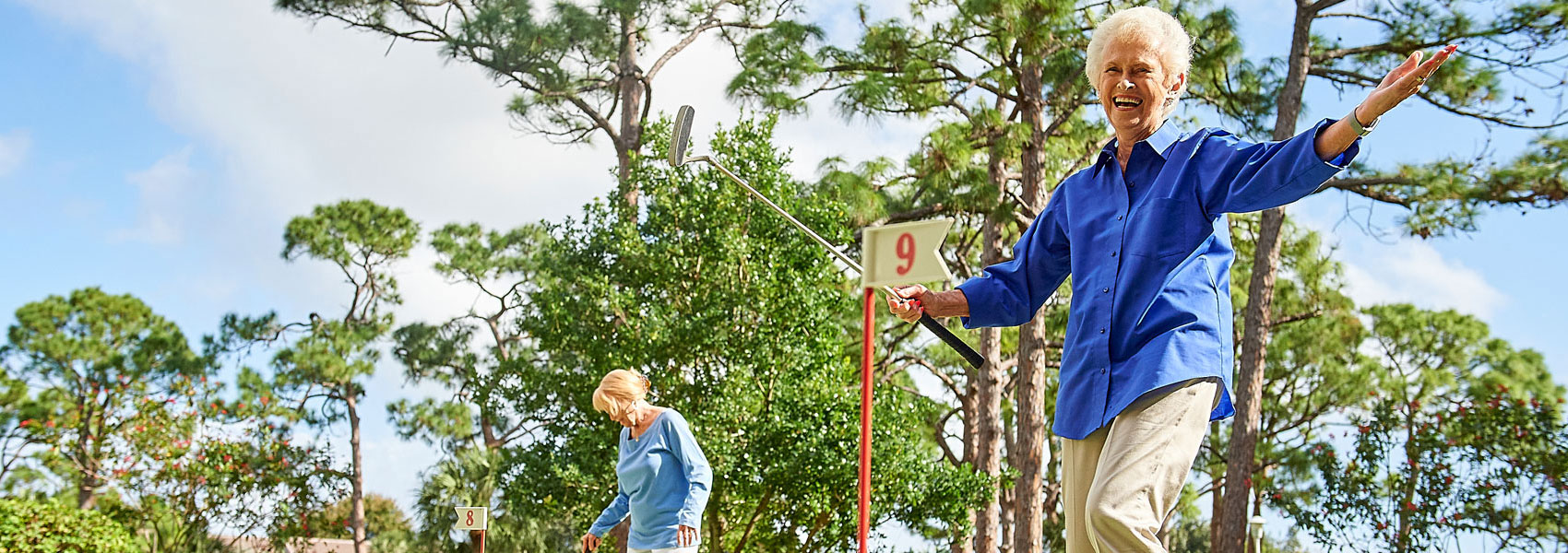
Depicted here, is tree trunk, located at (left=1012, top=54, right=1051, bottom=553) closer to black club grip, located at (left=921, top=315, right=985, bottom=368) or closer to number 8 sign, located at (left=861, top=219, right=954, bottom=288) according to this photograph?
number 8 sign, located at (left=861, top=219, right=954, bottom=288)

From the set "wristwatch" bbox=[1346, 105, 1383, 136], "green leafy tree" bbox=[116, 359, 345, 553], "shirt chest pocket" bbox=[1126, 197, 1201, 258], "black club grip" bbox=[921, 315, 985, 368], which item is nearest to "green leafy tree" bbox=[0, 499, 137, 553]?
"green leafy tree" bbox=[116, 359, 345, 553]

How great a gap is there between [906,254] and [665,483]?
1.89 meters

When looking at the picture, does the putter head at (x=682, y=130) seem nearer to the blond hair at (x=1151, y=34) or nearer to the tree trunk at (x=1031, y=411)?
the blond hair at (x=1151, y=34)

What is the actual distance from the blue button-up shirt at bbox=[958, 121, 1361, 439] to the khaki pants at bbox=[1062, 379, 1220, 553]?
28 mm

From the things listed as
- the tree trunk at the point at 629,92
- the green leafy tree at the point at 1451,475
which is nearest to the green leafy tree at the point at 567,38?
the tree trunk at the point at 629,92

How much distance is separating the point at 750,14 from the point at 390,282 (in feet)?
24.2

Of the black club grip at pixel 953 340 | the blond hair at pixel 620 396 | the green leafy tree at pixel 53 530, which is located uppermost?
the green leafy tree at pixel 53 530

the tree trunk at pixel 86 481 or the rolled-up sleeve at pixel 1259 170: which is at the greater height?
the tree trunk at pixel 86 481

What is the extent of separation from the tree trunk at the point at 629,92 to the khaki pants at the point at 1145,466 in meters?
10.2

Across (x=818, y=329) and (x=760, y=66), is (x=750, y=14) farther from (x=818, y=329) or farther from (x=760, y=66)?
(x=818, y=329)

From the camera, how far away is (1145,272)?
1.86m

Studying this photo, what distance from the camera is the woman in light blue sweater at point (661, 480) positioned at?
4102mm

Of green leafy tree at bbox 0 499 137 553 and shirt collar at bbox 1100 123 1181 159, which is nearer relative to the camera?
shirt collar at bbox 1100 123 1181 159

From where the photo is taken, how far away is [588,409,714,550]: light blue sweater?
13.5 ft
